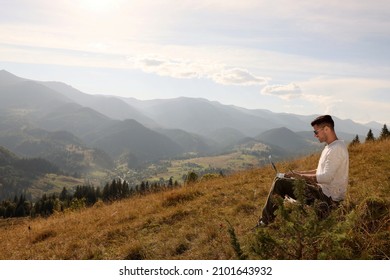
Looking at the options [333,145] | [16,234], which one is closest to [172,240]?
[333,145]

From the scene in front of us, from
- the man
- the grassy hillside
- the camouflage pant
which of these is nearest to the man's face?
the man

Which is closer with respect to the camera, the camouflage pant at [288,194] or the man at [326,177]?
the man at [326,177]

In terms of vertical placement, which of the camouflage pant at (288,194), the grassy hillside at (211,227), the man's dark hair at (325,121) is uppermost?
the man's dark hair at (325,121)

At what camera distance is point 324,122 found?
752 cm

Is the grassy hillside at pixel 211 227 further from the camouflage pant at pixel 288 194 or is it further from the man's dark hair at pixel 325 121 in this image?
the man's dark hair at pixel 325 121

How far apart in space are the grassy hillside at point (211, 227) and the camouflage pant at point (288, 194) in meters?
0.34

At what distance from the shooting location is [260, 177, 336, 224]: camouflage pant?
7.41 metres

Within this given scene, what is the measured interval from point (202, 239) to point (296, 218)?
314 centimetres

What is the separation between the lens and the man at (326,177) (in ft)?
23.8

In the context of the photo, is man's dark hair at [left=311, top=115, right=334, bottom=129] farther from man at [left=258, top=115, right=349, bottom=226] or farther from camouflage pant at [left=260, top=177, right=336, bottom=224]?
camouflage pant at [left=260, top=177, right=336, bottom=224]

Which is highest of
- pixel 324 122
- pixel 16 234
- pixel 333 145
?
pixel 324 122

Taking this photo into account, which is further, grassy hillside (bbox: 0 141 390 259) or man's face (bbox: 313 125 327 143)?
man's face (bbox: 313 125 327 143)

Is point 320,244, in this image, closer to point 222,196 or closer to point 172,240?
point 172,240

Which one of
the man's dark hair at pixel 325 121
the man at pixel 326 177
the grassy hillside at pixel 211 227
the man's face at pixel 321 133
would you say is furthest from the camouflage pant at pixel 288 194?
the man's dark hair at pixel 325 121
